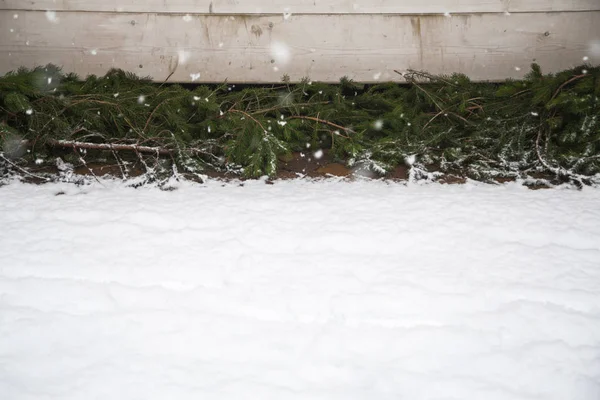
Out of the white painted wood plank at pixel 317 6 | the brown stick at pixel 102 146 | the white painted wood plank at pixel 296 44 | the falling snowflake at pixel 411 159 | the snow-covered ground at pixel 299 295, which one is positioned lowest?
the snow-covered ground at pixel 299 295

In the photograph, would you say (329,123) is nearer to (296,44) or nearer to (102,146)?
(296,44)

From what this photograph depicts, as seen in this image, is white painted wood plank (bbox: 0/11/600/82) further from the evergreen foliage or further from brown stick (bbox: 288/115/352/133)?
brown stick (bbox: 288/115/352/133)

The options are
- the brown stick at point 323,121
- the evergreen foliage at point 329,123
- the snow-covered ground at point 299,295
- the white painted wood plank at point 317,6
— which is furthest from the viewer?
the white painted wood plank at point 317,6

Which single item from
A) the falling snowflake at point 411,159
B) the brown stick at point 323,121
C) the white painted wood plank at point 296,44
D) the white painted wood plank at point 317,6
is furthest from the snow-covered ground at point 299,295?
the white painted wood plank at point 317,6

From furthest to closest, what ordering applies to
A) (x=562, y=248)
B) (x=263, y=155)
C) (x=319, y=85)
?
(x=319, y=85) < (x=263, y=155) < (x=562, y=248)

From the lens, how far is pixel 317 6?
149 inches

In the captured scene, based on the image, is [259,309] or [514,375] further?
[259,309]

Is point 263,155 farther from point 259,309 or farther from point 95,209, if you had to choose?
point 259,309

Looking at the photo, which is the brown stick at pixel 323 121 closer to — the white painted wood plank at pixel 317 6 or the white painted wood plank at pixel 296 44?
the white painted wood plank at pixel 296 44

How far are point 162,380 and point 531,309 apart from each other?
152cm

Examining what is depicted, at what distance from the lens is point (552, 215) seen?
239cm

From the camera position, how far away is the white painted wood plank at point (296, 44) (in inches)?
150

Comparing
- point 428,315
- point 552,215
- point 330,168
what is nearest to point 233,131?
point 330,168

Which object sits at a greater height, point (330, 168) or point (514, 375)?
point (330, 168)
